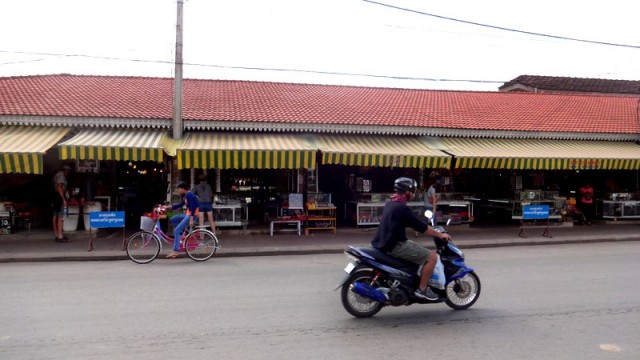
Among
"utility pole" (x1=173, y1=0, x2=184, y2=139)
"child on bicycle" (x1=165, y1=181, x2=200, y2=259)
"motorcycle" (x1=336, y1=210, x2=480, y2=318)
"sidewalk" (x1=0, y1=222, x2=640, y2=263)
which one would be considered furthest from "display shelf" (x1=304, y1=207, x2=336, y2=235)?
"motorcycle" (x1=336, y1=210, x2=480, y2=318)

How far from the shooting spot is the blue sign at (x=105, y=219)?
1059 cm

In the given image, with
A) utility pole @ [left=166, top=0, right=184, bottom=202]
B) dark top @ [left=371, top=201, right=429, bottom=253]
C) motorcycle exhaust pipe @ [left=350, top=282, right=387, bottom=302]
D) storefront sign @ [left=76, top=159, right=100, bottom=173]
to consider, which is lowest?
motorcycle exhaust pipe @ [left=350, top=282, right=387, bottom=302]

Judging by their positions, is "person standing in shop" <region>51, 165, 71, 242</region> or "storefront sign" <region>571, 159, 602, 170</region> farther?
"storefront sign" <region>571, 159, 602, 170</region>

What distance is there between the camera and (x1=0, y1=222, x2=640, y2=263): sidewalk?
10.2m

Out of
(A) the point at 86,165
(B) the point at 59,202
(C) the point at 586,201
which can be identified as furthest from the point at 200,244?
(C) the point at 586,201

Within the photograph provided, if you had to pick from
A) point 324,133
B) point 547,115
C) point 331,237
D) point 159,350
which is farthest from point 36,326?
point 547,115

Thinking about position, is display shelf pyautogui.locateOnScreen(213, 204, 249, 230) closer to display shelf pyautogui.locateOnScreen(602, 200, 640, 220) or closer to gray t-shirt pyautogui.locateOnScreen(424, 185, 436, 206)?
gray t-shirt pyautogui.locateOnScreen(424, 185, 436, 206)

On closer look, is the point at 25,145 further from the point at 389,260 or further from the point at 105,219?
the point at 389,260

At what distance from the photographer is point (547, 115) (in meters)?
17.3

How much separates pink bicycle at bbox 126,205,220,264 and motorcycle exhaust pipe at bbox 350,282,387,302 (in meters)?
Answer: 4.95

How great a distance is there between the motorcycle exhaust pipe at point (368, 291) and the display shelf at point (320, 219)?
794 centimetres

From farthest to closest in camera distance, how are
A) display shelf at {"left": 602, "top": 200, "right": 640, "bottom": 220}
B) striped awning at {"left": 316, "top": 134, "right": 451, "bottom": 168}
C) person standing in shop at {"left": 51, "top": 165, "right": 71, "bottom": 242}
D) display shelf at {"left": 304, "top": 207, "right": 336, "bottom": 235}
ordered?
1. display shelf at {"left": 602, "top": 200, "right": 640, "bottom": 220}
2. display shelf at {"left": 304, "top": 207, "right": 336, "bottom": 235}
3. striped awning at {"left": 316, "top": 134, "right": 451, "bottom": 168}
4. person standing in shop at {"left": 51, "top": 165, "right": 71, "bottom": 242}

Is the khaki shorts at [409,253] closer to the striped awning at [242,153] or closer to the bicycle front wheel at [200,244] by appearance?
the bicycle front wheel at [200,244]

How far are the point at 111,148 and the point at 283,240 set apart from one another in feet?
15.5
